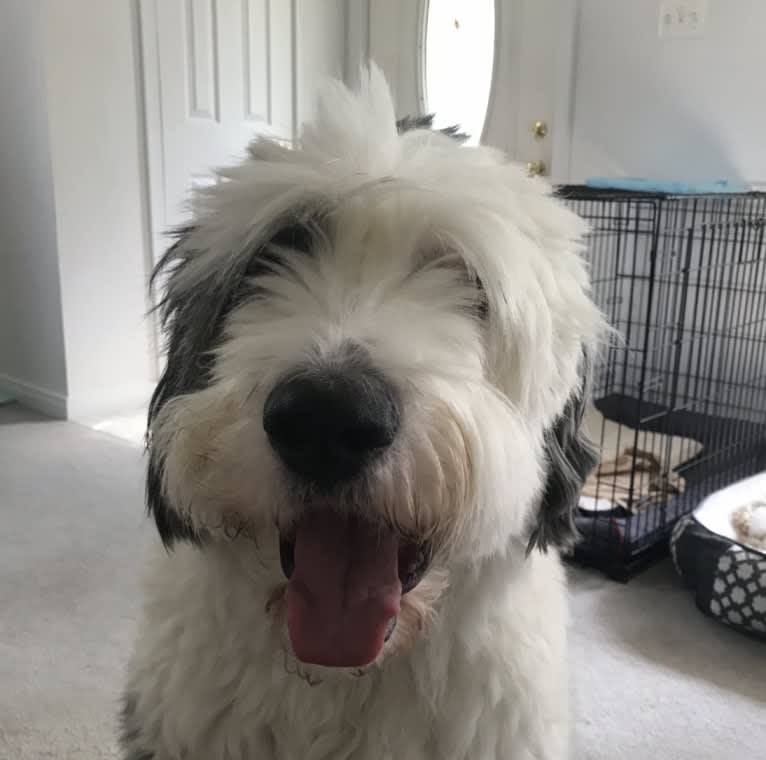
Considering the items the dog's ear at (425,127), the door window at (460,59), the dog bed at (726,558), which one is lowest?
the dog bed at (726,558)

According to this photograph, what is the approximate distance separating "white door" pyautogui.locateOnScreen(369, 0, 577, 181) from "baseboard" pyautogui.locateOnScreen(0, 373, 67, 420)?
192 centimetres

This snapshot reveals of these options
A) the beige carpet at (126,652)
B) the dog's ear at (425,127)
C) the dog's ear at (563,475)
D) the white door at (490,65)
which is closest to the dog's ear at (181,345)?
the dog's ear at (425,127)

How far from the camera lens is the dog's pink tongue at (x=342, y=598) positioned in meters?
0.89

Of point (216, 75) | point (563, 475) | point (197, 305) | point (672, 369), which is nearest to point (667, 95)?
point (672, 369)

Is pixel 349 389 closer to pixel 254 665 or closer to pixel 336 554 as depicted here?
pixel 336 554

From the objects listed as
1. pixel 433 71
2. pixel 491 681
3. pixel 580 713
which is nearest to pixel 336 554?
pixel 491 681

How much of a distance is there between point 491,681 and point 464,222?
1.70 ft

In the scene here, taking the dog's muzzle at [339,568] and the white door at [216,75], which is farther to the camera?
the white door at [216,75]

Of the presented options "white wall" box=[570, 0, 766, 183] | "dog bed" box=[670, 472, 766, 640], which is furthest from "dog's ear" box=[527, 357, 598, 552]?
"white wall" box=[570, 0, 766, 183]

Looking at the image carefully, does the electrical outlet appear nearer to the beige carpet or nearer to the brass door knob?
the brass door knob

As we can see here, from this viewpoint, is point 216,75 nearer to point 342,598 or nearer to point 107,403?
point 107,403

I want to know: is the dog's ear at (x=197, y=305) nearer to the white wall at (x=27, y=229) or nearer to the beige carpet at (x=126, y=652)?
the beige carpet at (x=126, y=652)

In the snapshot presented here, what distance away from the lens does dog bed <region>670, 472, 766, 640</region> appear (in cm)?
204

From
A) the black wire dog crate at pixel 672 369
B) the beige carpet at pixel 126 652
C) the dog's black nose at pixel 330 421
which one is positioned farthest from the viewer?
the black wire dog crate at pixel 672 369
